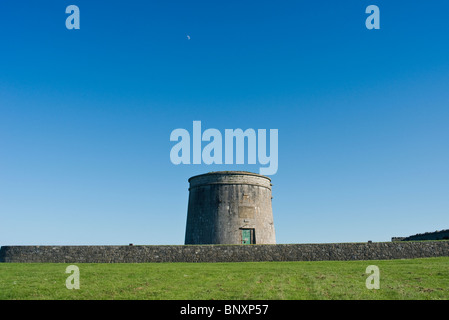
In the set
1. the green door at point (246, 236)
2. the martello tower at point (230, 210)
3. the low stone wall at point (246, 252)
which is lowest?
the low stone wall at point (246, 252)

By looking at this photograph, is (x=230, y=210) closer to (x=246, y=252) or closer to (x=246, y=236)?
(x=246, y=236)

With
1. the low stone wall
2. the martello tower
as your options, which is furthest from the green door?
the low stone wall

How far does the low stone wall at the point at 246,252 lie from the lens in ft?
72.0

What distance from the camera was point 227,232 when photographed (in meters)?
29.6

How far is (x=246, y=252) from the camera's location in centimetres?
2216

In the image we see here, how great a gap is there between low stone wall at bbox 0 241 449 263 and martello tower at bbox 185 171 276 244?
24.3 feet

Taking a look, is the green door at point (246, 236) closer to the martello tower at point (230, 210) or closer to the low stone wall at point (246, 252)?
the martello tower at point (230, 210)

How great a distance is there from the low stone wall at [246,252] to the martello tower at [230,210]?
741cm

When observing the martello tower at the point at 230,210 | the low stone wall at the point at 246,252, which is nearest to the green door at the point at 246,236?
the martello tower at the point at 230,210
